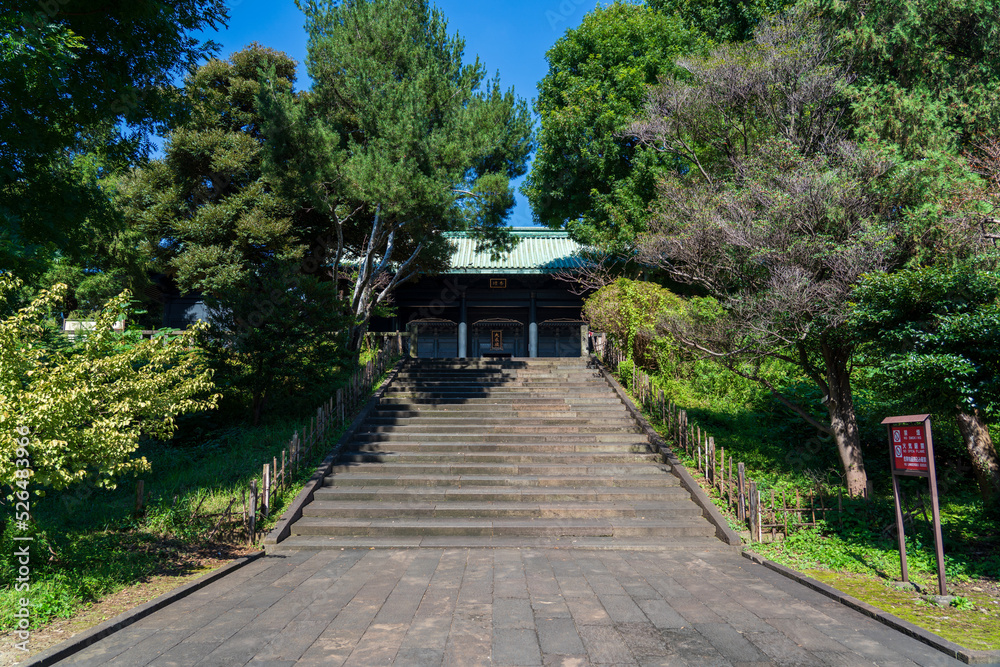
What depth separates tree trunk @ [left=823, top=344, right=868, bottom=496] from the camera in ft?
26.6

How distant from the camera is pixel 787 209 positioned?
7.52 m

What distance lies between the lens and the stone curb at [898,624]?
389 centimetres

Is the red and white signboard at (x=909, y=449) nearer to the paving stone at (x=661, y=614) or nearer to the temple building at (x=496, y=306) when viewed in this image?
the paving stone at (x=661, y=614)

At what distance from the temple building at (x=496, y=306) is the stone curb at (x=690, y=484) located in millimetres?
8225

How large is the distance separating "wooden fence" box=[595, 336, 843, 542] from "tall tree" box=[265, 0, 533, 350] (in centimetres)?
675

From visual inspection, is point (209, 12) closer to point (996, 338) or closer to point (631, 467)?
point (631, 467)

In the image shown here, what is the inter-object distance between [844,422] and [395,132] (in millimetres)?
10444

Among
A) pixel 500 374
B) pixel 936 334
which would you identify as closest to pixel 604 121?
pixel 500 374

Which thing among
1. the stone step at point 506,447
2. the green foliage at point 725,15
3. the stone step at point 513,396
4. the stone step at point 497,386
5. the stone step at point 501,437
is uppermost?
the green foliage at point 725,15

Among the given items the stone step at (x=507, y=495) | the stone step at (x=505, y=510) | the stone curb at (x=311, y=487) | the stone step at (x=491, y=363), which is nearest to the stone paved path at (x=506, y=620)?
the stone curb at (x=311, y=487)

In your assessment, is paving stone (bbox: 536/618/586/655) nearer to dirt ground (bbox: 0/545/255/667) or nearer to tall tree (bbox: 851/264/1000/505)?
dirt ground (bbox: 0/545/255/667)

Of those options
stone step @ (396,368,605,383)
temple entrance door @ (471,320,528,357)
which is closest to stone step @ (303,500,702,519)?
stone step @ (396,368,605,383)

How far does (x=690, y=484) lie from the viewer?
28.8 ft

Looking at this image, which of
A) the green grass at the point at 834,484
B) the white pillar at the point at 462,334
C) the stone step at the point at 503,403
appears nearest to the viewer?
the green grass at the point at 834,484
